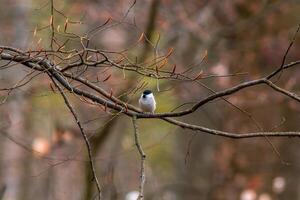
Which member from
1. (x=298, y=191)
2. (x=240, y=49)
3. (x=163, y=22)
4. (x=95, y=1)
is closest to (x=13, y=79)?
(x=95, y=1)

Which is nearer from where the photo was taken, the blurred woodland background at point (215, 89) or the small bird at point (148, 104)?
the small bird at point (148, 104)

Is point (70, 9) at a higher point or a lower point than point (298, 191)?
higher

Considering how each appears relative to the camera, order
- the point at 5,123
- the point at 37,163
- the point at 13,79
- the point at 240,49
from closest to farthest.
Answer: the point at 5,123, the point at 13,79, the point at 240,49, the point at 37,163

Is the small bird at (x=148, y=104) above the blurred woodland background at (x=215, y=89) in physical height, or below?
below

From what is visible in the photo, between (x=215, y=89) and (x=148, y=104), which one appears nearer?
(x=148, y=104)

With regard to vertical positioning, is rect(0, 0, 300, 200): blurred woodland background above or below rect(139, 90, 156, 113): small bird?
above

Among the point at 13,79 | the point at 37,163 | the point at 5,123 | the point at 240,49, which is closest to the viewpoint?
the point at 5,123

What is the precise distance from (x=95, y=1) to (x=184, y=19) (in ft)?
4.25

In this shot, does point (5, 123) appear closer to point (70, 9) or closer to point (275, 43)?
point (70, 9)

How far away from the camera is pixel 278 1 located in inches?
431

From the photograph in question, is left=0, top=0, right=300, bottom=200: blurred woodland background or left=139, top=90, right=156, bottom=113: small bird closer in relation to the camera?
left=139, top=90, right=156, bottom=113: small bird

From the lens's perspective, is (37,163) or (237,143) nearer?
(237,143)

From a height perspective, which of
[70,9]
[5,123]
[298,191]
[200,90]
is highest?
[70,9]

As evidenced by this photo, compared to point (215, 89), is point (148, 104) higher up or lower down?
lower down
